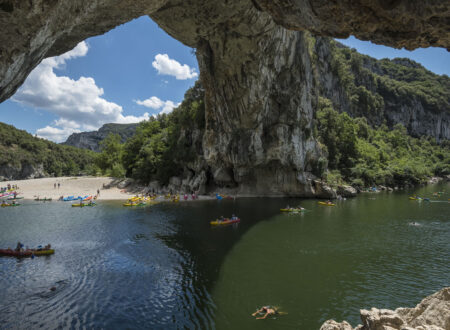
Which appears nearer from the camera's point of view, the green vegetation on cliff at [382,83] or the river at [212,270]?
the river at [212,270]

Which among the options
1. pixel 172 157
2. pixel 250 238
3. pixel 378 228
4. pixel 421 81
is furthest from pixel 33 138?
pixel 421 81

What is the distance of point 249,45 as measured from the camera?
25.2 metres

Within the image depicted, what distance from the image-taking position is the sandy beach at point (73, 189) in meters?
37.6

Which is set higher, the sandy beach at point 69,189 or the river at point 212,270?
the sandy beach at point 69,189

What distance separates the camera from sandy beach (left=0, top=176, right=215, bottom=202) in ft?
123

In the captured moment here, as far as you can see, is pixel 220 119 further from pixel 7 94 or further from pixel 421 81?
pixel 421 81

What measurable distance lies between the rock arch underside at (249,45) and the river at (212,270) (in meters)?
8.49

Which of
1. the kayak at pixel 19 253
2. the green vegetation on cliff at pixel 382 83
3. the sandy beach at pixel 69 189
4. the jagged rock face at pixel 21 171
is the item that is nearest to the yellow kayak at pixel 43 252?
the kayak at pixel 19 253

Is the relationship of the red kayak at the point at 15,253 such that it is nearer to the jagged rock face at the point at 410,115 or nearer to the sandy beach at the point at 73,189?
the sandy beach at the point at 73,189

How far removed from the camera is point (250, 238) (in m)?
18.5

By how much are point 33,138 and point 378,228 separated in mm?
103767

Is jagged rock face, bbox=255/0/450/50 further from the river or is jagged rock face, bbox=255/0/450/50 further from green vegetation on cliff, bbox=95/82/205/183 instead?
green vegetation on cliff, bbox=95/82/205/183

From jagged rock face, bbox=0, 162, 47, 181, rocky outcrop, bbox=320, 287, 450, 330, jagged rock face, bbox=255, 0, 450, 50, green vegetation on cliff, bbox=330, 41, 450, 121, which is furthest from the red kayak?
green vegetation on cliff, bbox=330, 41, 450, 121

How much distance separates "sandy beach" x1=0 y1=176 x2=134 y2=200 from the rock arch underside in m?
14.3
